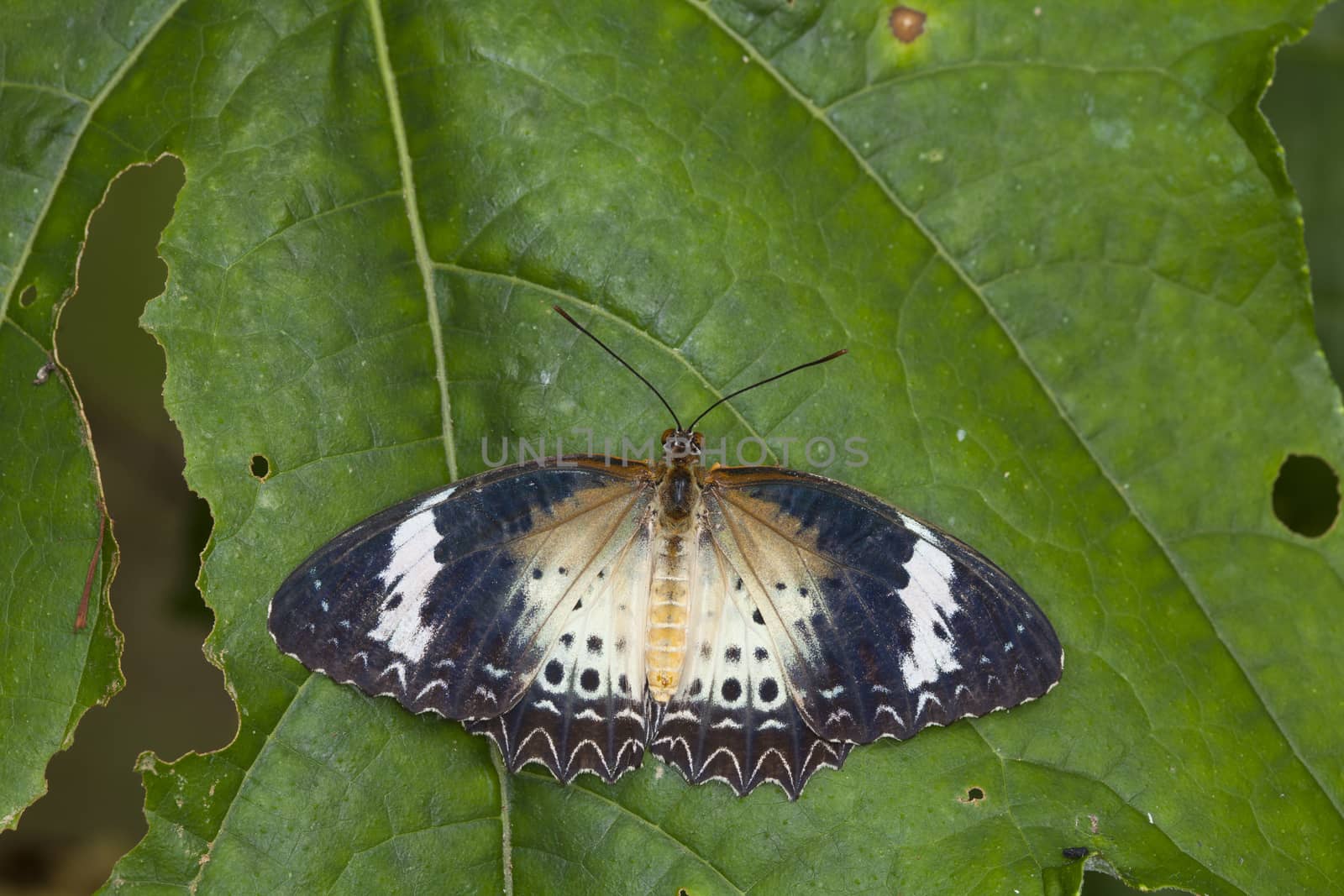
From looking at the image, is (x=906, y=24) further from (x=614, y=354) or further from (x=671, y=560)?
(x=671, y=560)

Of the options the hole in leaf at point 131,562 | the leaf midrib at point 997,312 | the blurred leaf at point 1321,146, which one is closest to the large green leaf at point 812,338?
the leaf midrib at point 997,312

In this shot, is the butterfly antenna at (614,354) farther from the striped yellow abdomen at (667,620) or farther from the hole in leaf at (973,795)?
the hole in leaf at (973,795)

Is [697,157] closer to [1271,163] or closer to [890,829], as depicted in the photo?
[1271,163]

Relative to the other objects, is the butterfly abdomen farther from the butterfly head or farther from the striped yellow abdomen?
the butterfly head

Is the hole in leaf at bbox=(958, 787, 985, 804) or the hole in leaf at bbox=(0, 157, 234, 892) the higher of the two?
the hole in leaf at bbox=(0, 157, 234, 892)

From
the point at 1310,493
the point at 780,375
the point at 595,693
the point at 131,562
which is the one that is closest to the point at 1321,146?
the point at 1310,493

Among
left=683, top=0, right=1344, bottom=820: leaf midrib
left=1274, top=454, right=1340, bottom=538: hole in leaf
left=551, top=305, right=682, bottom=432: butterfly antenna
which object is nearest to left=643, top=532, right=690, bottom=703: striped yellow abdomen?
left=551, top=305, right=682, bottom=432: butterfly antenna
